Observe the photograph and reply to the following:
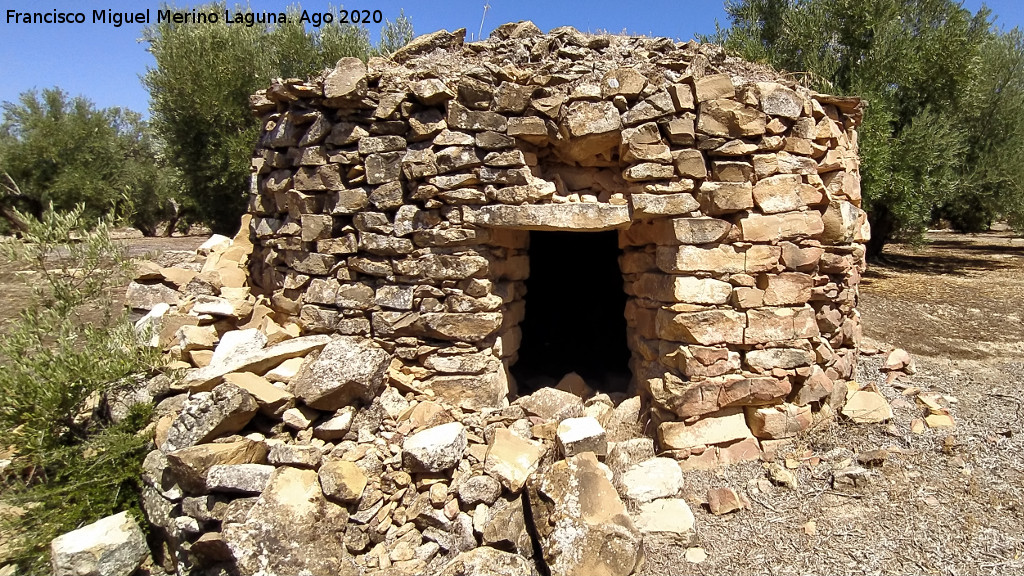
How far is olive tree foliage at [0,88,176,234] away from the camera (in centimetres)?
1442

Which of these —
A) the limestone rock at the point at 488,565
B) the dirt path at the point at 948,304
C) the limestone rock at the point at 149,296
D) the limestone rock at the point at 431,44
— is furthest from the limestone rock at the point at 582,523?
the dirt path at the point at 948,304

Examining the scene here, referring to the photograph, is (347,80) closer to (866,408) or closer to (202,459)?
(202,459)

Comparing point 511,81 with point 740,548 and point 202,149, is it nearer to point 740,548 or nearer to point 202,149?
point 740,548

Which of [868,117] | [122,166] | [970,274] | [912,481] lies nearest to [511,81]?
[912,481]

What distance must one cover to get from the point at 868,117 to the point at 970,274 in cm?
433

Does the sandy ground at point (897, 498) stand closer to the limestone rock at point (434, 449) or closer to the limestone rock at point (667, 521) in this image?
the limestone rock at point (667, 521)

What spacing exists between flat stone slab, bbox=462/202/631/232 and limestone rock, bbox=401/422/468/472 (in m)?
1.42

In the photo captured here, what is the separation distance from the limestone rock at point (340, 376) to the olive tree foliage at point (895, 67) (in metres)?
8.02

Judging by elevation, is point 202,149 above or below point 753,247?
above

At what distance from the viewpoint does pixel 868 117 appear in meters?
9.31

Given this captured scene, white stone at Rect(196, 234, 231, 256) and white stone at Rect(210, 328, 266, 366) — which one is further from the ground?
white stone at Rect(196, 234, 231, 256)

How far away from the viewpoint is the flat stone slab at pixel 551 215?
13.0 feet

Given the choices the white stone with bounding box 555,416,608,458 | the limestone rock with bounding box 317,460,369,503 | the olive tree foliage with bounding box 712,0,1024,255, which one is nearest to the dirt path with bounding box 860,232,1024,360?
the olive tree foliage with bounding box 712,0,1024,255

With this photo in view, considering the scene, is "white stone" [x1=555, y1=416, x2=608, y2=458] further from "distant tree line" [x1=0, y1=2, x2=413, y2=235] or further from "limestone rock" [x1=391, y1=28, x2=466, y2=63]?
"distant tree line" [x1=0, y1=2, x2=413, y2=235]
